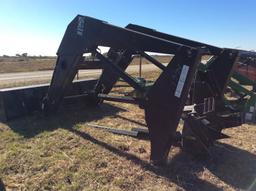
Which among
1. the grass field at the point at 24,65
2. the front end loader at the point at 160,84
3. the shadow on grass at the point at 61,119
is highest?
the front end loader at the point at 160,84

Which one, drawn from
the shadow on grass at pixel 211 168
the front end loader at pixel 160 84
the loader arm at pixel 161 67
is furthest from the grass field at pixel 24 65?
the shadow on grass at pixel 211 168

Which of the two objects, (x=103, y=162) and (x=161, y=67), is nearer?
(x=103, y=162)

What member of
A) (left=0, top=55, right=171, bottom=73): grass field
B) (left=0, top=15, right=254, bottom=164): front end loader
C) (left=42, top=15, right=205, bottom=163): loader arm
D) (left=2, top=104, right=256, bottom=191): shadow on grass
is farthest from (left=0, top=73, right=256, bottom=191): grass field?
(left=0, top=55, right=171, bottom=73): grass field

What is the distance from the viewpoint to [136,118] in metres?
6.80

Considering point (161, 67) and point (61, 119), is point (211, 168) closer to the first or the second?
point (161, 67)

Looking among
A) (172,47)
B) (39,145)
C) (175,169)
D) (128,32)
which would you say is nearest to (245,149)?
(175,169)

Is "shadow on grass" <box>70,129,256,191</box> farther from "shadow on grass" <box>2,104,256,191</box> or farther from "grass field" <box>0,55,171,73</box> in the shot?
"grass field" <box>0,55,171,73</box>

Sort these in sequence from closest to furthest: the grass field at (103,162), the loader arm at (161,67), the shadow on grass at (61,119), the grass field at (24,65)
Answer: the grass field at (103,162), the loader arm at (161,67), the shadow on grass at (61,119), the grass field at (24,65)

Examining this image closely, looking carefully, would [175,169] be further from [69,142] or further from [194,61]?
[69,142]

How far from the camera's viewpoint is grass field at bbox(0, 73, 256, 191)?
11.9 ft

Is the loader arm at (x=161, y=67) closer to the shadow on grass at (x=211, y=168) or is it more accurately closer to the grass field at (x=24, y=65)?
the shadow on grass at (x=211, y=168)

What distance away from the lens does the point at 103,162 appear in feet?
13.8

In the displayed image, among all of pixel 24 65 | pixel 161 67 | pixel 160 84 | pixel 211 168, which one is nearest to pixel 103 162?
pixel 160 84

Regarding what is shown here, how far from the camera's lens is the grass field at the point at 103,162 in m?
3.62
